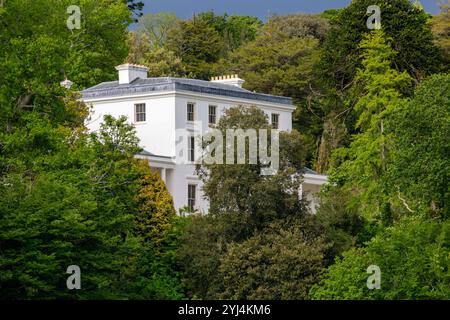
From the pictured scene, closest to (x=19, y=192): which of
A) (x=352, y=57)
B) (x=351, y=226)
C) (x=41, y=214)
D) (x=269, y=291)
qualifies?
(x=41, y=214)

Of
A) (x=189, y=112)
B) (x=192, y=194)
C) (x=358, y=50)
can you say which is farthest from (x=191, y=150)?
Result: (x=358, y=50)

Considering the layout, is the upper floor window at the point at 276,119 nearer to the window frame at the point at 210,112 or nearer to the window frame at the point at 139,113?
the window frame at the point at 210,112

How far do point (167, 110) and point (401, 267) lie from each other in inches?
689

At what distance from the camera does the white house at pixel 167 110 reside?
8206cm

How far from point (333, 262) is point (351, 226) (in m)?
2.70

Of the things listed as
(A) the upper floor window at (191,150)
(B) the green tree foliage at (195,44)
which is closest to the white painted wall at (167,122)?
(A) the upper floor window at (191,150)

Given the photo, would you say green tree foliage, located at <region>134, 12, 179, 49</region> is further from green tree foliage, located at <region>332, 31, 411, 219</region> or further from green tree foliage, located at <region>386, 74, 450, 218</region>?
green tree foliage, located at <region>386, 74, 450, 218</region>

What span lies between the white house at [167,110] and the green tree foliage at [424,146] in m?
12.3

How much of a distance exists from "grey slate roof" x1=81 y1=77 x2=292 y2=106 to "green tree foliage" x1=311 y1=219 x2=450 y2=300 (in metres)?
14.8

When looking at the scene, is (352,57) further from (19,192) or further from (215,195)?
(19,192)

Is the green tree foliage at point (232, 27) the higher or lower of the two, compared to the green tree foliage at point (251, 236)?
higher

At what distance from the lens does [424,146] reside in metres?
70.9

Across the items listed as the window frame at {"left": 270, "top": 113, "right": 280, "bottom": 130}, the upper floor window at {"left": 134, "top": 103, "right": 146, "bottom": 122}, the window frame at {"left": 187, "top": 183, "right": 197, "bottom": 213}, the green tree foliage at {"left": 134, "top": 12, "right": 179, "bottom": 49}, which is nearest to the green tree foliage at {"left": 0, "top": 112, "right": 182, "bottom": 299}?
the window frame at {"left": 187, "top": 183, "right": 197, "bottom": 213}

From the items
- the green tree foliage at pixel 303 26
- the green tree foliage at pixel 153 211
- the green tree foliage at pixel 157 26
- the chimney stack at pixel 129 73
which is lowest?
the green tree foliage at pixel 153 211
